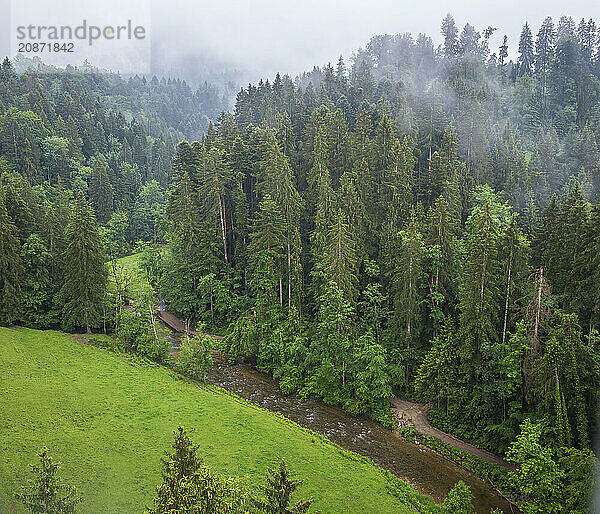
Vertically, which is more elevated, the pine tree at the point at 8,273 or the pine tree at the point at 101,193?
the pine tree at the point at 101,193

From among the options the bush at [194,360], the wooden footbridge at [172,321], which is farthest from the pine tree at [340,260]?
the wooden footbridge at [172,321]

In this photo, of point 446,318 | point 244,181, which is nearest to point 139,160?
point 244,181

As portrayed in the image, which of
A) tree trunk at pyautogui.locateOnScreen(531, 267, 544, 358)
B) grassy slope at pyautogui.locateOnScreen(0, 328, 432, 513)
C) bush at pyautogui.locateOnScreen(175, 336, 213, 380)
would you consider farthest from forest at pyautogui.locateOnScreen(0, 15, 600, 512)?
grassy slope at pyautogui.locateOnScreen(0, 328, 432, 513)

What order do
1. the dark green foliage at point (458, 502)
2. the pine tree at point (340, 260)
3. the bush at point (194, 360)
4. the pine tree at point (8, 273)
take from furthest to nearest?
the pine tree at point (8, 273) < the pine tree at point (340, 260) < the bush at point (194, 360) < the dark green foliage at point (458, 502)

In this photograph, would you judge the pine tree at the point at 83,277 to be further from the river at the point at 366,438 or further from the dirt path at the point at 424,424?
the dirt path at the point at 424,424

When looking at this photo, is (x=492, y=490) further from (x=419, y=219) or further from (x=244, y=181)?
(x=244, y=181)

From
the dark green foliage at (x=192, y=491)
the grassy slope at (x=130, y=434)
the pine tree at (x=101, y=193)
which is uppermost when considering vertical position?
the pine tree at (x=101, y=193)

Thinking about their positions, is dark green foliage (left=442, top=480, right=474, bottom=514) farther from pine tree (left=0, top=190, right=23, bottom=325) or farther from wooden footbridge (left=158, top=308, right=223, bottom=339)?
pine tree (left=0, top=190, right=23, bottom=325)
